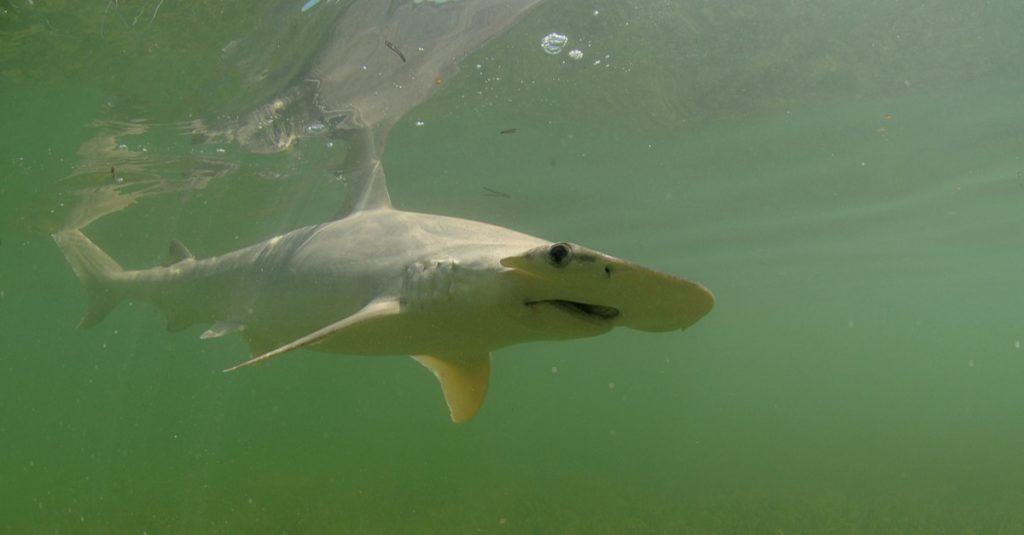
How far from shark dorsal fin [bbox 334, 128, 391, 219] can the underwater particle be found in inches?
130

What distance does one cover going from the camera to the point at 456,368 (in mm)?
4969

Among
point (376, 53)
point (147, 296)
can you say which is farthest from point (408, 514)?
point (376, 53)

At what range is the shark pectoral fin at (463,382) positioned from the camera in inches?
195

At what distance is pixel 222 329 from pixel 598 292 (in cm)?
446

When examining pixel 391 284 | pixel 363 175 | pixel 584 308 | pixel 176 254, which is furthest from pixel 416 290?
pixel 363 175

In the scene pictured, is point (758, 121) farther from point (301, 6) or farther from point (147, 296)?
point (147, 296)

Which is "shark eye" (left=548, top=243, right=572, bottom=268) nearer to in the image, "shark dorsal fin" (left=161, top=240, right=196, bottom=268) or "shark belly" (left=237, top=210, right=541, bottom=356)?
"shark belly" (left=237, top=210, right=541, bottom=356)

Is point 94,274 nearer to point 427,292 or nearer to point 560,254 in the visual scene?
point 427,292

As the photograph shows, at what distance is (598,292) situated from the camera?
3064 mm

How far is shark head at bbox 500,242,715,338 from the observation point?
2844 millimetres

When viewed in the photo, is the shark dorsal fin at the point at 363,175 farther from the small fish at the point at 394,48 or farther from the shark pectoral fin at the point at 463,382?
the shark pectoral fin at the point at 463,382

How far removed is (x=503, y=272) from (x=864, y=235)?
90.7 feet

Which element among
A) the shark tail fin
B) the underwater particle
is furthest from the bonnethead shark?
the underwater particle

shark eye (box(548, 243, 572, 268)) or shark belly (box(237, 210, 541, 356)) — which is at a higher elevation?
shark eye (box(548, 243, 572, 268))
